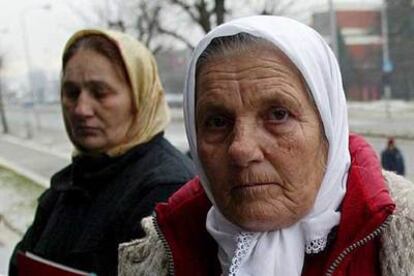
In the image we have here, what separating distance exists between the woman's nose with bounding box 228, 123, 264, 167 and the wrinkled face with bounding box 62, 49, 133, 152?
43.8 inches

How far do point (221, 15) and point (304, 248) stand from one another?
12.5 meters

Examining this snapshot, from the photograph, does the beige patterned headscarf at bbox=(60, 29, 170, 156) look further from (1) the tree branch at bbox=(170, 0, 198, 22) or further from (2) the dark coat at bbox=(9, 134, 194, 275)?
(1) the tree branch at bbox=(170, 0, 198, 22)

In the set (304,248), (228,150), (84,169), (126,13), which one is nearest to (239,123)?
(228,150)

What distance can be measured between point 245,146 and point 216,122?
11 cm

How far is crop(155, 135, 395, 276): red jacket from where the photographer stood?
119cm

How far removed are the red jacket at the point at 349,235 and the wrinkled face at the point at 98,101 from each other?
887 millimetres

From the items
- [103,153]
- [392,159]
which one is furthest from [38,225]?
[392,159]

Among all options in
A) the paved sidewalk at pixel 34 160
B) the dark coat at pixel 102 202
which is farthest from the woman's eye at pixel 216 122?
the paved sidewalk at pixel 34 160

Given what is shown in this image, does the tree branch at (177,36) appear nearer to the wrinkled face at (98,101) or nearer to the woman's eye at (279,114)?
the wrinkled face at (98,101)

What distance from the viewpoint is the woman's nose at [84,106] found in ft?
7.43

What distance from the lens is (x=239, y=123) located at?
1.22 meters

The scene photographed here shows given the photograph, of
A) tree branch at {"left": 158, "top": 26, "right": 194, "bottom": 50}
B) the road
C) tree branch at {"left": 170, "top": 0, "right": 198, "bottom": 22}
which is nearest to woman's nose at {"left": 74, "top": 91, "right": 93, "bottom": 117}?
the road

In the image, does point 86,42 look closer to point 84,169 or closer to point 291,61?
point 84,169

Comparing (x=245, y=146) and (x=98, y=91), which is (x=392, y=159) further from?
(x=245, y=146)
